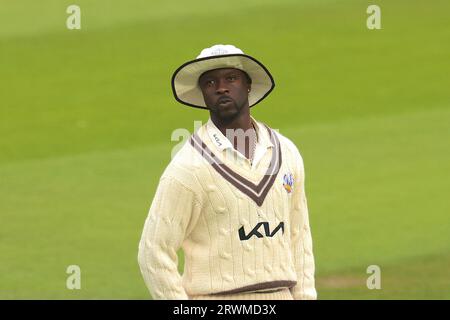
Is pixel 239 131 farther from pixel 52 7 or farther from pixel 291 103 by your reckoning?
pixel 52 7

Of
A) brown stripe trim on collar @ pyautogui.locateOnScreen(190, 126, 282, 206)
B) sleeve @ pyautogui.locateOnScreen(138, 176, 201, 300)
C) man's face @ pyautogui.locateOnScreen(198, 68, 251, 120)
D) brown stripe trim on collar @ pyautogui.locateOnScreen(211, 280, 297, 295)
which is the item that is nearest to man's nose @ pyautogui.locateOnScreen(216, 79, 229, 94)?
man's face @ pyautogui.locateOnScreen(198, 68, 251, 120)

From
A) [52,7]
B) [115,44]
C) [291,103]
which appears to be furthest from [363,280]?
[52,7]

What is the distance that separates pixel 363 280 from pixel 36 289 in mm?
2798

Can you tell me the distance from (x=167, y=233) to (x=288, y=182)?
69 centimetres

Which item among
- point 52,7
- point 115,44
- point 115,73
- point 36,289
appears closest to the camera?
point 36,289

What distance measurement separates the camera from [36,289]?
12219 millimetres

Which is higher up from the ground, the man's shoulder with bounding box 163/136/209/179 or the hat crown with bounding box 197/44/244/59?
the hat crown with bounding box 197/44/244/59

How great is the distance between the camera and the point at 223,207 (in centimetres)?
696

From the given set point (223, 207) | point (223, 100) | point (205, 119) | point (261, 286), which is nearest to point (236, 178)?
point (223, 207)

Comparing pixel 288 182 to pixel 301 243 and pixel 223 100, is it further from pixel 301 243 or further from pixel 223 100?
pixel 223 100

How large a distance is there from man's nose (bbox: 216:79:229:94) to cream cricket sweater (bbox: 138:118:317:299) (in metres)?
0.18

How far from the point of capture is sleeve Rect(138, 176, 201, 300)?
22.7 ft

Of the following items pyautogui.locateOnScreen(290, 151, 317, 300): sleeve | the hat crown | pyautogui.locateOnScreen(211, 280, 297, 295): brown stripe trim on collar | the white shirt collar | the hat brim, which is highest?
the hat crown

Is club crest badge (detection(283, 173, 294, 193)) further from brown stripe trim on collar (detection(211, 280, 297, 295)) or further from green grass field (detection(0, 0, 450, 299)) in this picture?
green grass field (detection(0, 0, 450, 299))
